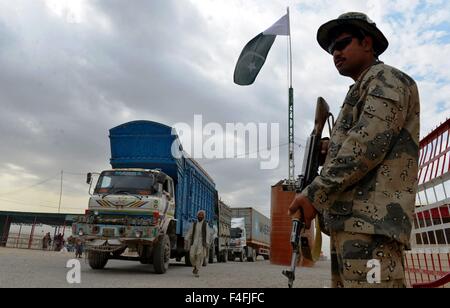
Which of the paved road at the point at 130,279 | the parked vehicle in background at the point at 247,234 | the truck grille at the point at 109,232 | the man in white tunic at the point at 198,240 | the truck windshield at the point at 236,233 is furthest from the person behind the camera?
the parked vehicle in background at the point at 247,234

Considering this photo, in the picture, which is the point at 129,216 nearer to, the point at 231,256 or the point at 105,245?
the point at 105,245

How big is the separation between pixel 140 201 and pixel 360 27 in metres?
8.35

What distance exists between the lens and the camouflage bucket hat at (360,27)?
229 cm

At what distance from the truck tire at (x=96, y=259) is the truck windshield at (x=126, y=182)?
1899mm

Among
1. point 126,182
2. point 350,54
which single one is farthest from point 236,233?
point 350,54

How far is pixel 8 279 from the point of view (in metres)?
7.54

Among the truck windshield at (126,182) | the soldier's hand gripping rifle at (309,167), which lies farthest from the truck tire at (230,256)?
the soldier's hand gripping rifle at (309,167)

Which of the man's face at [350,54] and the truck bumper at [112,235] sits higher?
the man's face at [350,54]

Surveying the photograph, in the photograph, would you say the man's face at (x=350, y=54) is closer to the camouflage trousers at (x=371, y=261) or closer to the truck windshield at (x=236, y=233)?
the camouflage trousers at (x=371, y=261)

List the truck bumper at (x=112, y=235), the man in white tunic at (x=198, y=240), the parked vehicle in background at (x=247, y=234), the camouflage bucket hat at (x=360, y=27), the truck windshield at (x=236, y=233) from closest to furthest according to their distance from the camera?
the camouflage bucket hat at (x=360, y=27) < the truck bumper at (x=112, y=235) < the man in white tunic at (x=198, y=240) < the truck windshield at (x=236, y=233) < the parked vehicle in background at (x=247, y=234)

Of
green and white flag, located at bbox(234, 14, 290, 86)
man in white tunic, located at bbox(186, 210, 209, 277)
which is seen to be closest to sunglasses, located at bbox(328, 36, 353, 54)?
man in white tunic, located at bbox(186, 210, 209, 277)

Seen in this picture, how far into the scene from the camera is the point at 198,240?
1110 centimetres

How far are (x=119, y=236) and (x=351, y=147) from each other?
8.45 meters

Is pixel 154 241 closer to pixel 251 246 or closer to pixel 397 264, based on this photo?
pixel 397 264
